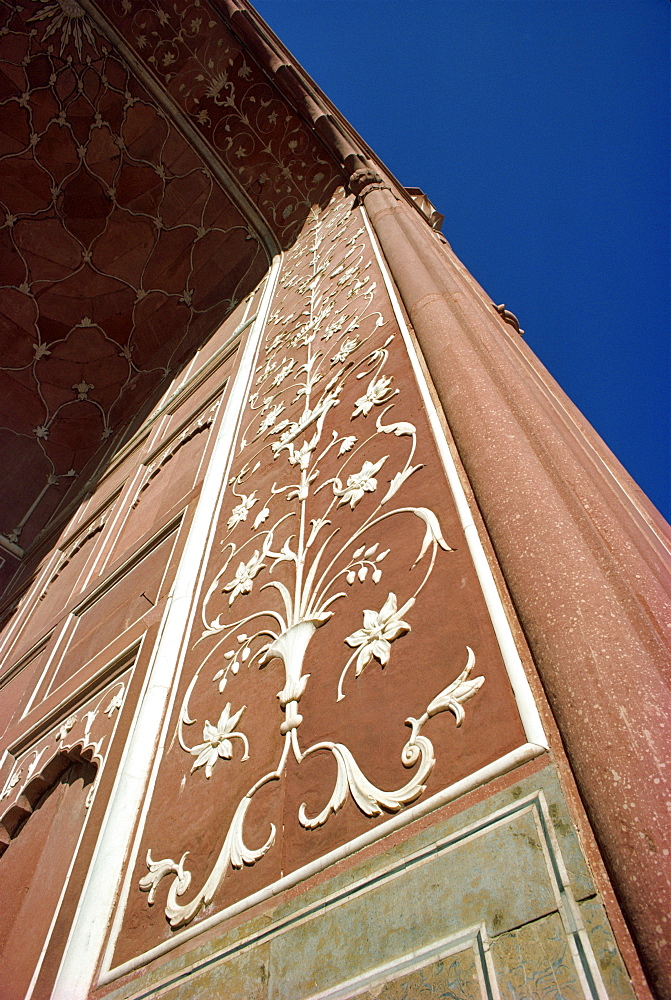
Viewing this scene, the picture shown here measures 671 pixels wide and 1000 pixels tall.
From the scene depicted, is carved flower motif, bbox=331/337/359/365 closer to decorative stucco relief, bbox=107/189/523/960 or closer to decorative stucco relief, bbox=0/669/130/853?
decorative stucco relief, bbox=107/189/523/960

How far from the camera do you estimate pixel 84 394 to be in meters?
5.13

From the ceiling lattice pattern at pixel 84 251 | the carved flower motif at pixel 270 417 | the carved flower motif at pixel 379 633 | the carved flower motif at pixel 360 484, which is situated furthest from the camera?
the ceiling lattice pattern at pixel 84 251

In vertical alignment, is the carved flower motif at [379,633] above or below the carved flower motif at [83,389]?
below

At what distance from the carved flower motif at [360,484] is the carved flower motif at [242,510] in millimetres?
455

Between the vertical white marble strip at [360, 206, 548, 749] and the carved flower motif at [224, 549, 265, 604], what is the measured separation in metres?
0.50

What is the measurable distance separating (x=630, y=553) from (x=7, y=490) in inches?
188

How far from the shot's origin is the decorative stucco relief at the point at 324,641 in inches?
37.0

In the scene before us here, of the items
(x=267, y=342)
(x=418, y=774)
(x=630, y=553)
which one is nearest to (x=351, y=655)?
(x=418, y=774)

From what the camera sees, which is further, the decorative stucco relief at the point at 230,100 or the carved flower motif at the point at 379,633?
the decorative stucco relief at the point at 230,100

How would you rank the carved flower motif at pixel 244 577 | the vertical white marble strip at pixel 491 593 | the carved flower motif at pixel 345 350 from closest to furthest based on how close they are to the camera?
the vertical white marble strip at pixel 491 593, the carved flower motif at pixel 244 577, the carved flower motif at pixel 345 350

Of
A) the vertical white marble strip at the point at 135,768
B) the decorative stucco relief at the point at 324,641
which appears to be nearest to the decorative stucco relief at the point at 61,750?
the vertical white marble strip at the point at 135,768

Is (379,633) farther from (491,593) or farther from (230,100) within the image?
(230,100)

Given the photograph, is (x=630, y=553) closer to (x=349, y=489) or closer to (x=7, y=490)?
(x=349, y=489)

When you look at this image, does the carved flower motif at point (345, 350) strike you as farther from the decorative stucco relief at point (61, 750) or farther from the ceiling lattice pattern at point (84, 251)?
the ceiling lattice pattern at point (84, 251)
